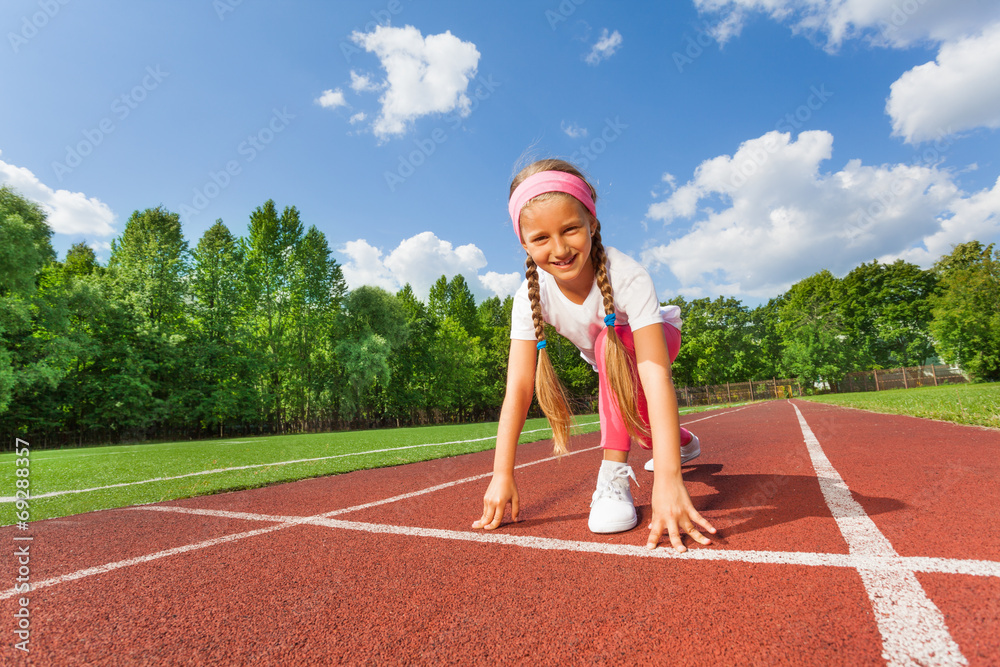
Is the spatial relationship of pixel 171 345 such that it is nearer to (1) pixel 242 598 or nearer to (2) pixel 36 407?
(2) pixel 36 407

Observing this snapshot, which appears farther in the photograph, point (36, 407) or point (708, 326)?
point (708, 326)

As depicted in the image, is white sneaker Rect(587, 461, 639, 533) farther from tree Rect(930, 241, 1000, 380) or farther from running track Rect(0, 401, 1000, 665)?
tree Rect(930, 241, 1000, 380)

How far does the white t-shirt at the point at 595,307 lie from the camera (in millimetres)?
2387

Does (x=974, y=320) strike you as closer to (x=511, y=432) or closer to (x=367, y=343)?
(x=367, y=343)

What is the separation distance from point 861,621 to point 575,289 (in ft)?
6.06

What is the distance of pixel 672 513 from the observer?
205 cm

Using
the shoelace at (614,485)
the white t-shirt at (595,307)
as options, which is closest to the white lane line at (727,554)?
the shoelace at (614,485)

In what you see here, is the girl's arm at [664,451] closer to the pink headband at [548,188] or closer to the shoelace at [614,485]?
the shoelace at [614,485]

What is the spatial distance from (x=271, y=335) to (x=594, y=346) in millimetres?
35647

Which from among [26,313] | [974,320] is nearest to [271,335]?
[26,313]

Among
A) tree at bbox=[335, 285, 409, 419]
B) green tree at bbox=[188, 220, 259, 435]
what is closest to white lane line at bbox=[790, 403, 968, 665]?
green tree at bbox=[188, 220, 259, 435]

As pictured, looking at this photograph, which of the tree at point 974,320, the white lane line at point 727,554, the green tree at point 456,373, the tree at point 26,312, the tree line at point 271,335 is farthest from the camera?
the green tree at point 456,373

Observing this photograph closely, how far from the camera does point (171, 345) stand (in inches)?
1080

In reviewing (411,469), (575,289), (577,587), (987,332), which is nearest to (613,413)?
(575,289)
